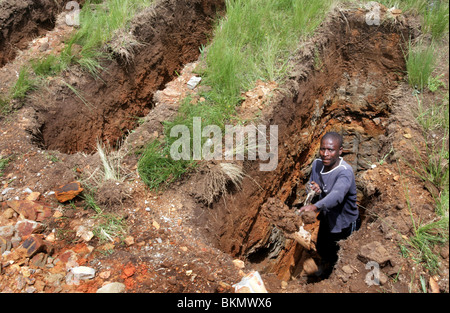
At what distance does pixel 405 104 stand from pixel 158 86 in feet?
8.94

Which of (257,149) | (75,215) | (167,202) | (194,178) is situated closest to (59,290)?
(75,215)

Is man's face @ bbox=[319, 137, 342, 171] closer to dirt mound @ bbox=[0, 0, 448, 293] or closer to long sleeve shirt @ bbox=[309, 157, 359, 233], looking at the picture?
long sleeve shirt @ bbox=[309, 157, 359, 233]

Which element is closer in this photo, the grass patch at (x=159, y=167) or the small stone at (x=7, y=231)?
the small stone at (x=7, y=231)

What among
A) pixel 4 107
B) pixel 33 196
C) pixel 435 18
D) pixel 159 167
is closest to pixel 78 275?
pixel 33 196

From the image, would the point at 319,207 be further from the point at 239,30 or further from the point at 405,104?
the point at 239,30

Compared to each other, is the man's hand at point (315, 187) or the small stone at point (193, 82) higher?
the small stone at point (193, 82)

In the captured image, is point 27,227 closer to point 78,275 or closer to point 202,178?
point 78,275

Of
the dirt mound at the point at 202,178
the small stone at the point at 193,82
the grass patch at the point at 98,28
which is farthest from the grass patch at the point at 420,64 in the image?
Result: the grass patch at the point at 98,28

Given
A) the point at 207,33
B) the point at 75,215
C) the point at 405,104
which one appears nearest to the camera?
the point at 75,215

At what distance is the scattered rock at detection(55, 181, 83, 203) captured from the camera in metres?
2.72

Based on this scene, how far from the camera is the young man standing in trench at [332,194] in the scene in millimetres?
2938

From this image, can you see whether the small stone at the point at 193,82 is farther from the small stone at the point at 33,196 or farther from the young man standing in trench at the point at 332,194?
the small stone at the point at 33,196

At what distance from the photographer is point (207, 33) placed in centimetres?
447

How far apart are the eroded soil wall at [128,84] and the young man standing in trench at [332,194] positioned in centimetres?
196
